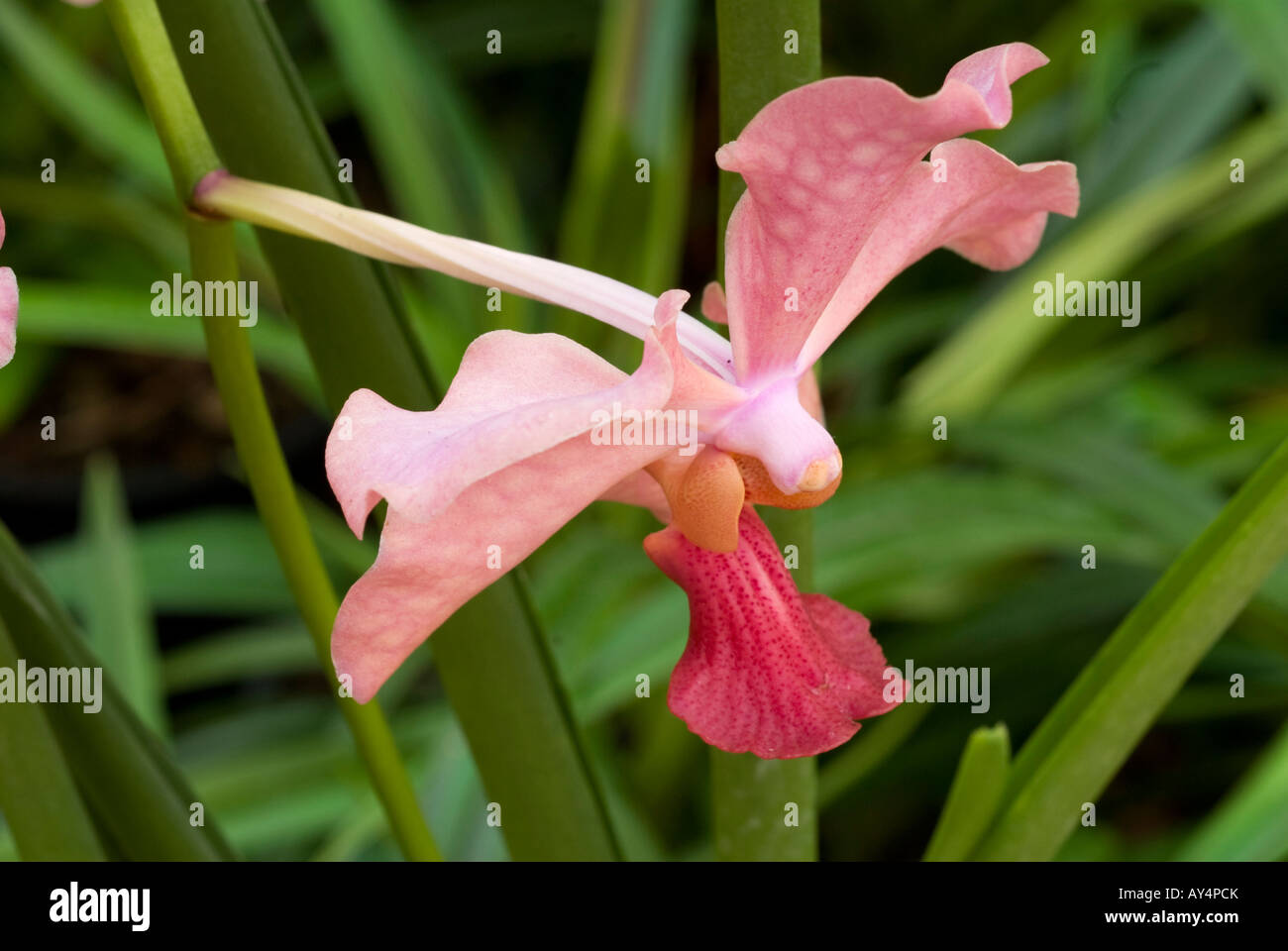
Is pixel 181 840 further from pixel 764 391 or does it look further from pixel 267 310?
pixel 267 310

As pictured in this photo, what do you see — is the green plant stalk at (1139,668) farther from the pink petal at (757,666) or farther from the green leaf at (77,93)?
the green leaf at (77,93)

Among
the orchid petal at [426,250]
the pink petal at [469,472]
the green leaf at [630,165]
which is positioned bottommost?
the pink petal at [469,472]

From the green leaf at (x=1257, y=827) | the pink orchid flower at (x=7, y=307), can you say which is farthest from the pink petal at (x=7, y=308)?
the green leaf at (x=1257, y=827)

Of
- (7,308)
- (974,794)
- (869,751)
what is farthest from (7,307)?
(869,751)

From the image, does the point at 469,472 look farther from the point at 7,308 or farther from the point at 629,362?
the point at 629,362

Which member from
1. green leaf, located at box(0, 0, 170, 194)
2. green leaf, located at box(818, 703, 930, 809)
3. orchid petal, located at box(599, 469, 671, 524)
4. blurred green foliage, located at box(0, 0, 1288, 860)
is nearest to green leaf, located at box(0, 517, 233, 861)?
orchid petal, located at box(599, 469, 671, 524)

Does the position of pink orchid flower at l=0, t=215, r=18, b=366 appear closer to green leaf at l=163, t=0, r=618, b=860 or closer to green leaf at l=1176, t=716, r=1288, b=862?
green leaf at l=163, t=0, r=618, b=860

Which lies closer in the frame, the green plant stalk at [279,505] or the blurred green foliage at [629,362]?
the green plant stalk at [279,505]
